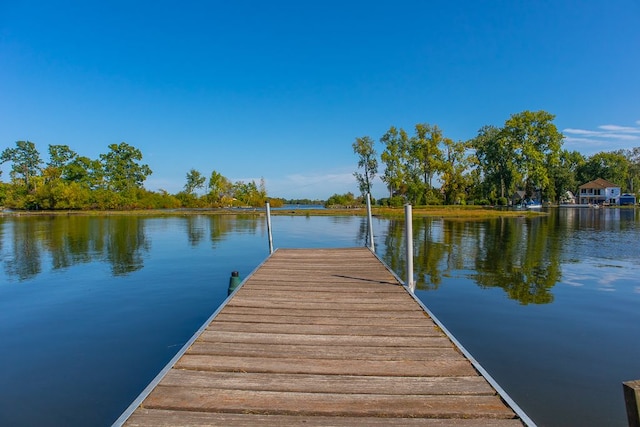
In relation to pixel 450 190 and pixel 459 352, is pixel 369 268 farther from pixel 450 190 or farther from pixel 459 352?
pixel 450 190

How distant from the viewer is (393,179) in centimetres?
5075

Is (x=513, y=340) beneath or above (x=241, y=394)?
beneath

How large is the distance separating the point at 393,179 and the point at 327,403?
49759mm

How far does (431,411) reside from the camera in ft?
7.50

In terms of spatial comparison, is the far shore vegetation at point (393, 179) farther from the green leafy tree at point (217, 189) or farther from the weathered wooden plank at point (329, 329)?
the weathered wooden plank at point (329, 329)

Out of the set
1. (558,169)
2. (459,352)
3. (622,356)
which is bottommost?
(622,356)

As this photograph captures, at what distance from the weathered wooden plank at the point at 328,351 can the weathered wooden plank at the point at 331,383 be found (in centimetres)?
34

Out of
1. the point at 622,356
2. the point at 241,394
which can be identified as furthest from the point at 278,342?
the point at 622,356

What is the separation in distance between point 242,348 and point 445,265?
8.89 metres

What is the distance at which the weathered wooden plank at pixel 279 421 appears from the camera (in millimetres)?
2154

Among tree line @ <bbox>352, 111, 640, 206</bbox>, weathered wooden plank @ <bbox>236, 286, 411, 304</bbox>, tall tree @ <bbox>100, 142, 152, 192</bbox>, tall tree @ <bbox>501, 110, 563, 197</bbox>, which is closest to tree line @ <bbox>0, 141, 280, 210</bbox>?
tall tree @ <bbox>100, 142, 152, 192</bbox>

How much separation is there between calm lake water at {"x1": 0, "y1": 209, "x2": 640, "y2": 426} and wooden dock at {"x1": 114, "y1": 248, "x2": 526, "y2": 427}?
138 centimetres

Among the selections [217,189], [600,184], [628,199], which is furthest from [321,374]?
[628,199]

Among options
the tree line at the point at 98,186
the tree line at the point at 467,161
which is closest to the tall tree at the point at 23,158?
the tree line at the point at 98,186
